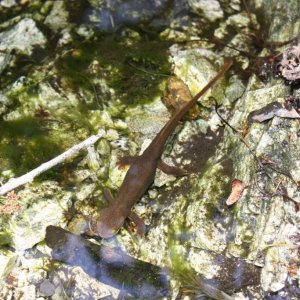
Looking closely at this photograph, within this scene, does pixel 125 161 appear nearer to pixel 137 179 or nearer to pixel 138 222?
pixel 137 179

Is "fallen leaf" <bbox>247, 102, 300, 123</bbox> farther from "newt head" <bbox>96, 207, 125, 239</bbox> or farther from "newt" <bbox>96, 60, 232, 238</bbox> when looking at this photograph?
"newt head" <bbox>96, 207, 125, 239</bbox>

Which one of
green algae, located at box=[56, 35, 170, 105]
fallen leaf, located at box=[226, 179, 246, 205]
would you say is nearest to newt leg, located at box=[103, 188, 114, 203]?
green algae, located at box=[56, 35, 170, 105]

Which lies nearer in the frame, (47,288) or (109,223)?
(47,288)

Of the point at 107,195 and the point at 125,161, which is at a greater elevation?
the point at 125,161

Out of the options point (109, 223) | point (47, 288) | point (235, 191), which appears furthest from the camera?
point (109, 223)

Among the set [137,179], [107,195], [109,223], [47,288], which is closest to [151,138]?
[137,179]

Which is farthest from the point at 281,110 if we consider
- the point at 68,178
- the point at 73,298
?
the point at 73,298
